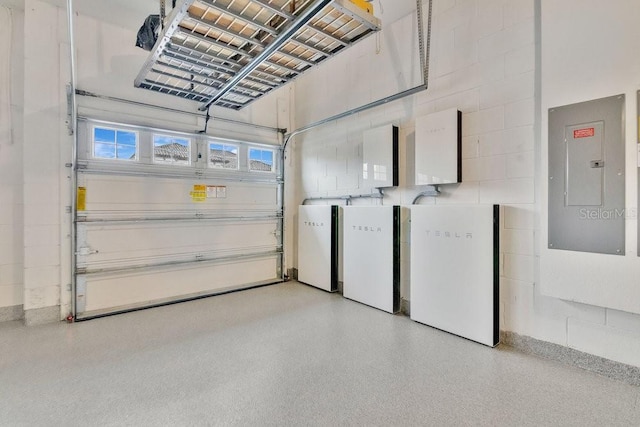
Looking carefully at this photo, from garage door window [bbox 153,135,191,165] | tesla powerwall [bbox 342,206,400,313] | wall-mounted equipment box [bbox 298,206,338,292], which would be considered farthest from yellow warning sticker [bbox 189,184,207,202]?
tesla powerwall [bbox 342,206,400,313]

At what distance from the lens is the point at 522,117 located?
94.7 inches

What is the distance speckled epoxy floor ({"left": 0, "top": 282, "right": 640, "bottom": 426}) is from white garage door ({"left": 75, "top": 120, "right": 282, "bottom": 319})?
67cm

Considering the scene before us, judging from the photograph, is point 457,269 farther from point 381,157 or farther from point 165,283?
point 165,283

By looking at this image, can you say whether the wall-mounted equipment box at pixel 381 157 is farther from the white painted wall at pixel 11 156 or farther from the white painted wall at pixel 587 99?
the white painted wall at pixel 11 156

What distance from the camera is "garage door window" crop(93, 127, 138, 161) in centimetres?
336

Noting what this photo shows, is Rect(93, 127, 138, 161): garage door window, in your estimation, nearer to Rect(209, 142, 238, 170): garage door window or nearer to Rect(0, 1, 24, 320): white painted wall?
Rect(0, 1, 24, 320): white painted wall

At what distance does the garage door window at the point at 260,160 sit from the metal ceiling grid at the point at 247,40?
1.16 metres

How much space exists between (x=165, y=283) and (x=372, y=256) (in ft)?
8.88

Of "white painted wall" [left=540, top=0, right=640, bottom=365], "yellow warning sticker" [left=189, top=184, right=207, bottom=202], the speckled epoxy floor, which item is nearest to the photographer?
the speckled epoxy floor

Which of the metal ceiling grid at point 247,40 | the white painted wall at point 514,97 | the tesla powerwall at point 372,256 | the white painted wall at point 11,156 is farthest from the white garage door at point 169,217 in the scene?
the white painted wall at point 514,97

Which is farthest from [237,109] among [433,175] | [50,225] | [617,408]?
[617,408]

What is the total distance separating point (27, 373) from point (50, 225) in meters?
1.63

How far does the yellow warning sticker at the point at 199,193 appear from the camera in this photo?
13.0 feet

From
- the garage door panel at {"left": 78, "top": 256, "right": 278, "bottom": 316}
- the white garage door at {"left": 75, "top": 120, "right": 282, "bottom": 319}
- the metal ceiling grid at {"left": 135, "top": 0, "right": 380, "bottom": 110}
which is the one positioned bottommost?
the garage door panel at {"left": 78, "top": 256, "right": 278, "bottom": 316}
